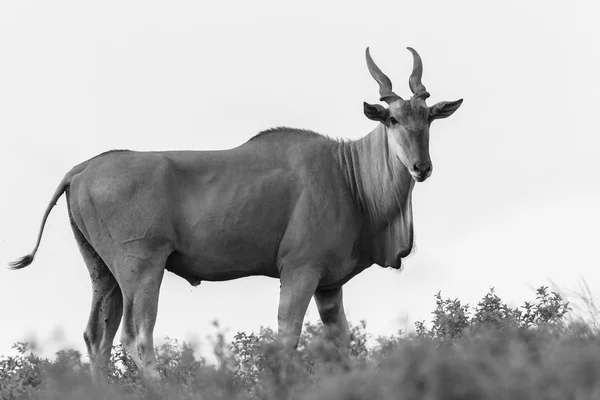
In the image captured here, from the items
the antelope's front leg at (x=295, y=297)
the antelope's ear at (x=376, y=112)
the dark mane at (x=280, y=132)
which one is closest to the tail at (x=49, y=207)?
the dark mane at (x=280, y=132)

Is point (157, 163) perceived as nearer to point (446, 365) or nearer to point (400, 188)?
point (400, 188)

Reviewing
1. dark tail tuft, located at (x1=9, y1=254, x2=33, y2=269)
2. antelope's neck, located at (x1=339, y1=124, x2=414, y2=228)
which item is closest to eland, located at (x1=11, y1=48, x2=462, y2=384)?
antelope's neck, located at (x1=339, y1=124, x2=414, y2=228)

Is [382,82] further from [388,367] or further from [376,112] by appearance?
[388,367]

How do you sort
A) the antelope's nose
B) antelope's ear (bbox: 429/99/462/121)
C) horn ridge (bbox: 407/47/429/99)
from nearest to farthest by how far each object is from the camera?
the antelope's nose
antelope's ear (bbox: 429/99/462/121)
horn ridge (bbox: 407/47/429/99)

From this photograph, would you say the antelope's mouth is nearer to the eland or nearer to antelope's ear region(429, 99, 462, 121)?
the eland

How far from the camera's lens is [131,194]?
1072cm

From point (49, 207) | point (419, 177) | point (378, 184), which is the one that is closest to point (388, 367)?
point (419, 177)

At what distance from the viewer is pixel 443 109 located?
10.9 m

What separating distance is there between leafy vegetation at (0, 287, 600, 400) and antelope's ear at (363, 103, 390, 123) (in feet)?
6.79

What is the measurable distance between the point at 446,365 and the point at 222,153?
672cm

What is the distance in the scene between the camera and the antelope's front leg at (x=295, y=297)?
416 inches

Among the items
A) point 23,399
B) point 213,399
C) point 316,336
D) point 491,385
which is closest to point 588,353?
point 491,385

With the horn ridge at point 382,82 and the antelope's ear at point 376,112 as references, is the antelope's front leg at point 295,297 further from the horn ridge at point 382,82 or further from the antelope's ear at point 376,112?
the horn ridge at point 382,82

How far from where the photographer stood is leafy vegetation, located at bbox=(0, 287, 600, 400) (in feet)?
16.0
